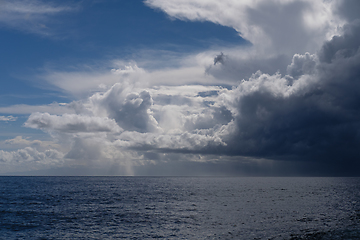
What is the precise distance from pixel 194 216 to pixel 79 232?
91.0 ft


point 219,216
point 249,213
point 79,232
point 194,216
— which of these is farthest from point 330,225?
point 79,232

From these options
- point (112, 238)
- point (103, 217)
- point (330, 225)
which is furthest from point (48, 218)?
point (330, 225)

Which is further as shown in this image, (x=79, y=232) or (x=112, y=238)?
(x=79, y=232)

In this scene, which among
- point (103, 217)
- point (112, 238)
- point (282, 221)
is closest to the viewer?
point (112, 238)

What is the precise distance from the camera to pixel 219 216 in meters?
64.6

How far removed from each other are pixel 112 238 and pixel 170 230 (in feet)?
37.5

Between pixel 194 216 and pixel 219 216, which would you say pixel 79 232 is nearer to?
pixel 194 216

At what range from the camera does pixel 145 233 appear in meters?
47.6

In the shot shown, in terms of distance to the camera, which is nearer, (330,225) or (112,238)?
(112,238)

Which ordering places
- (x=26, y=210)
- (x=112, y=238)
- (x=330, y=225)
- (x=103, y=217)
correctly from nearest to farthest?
(x=112, y=238) < (x=330, y=225) < (x=103, y=217) < (x=26, y=210)

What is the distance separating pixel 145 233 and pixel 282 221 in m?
30.7

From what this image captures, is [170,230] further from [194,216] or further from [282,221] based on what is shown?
[282,221]

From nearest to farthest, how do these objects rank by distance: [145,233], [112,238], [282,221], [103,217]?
[112,238]
[145,233]
[282,221]
[103,217]

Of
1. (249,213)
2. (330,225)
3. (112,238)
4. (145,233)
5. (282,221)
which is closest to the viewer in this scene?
(112,238)
